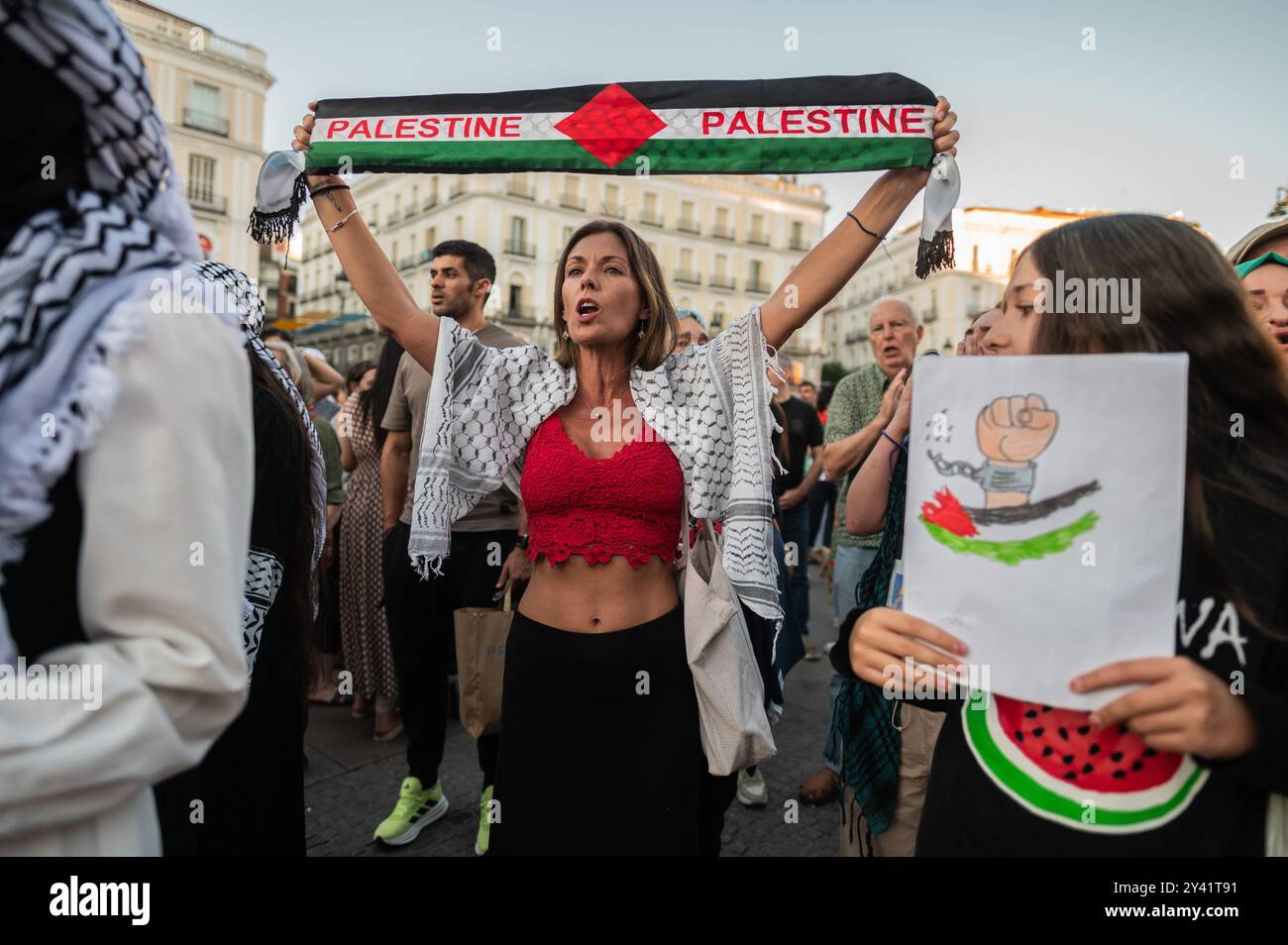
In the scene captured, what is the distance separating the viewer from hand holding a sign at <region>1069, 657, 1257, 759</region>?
985mm

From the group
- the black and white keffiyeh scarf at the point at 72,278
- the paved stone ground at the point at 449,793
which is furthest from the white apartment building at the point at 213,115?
the black and white keffiyeh scarf at the point at 72,278

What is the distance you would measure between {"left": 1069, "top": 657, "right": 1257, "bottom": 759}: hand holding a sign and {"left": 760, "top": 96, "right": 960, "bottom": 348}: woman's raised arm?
1330mm

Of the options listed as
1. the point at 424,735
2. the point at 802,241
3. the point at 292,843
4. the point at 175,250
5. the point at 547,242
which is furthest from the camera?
the point at 802,241

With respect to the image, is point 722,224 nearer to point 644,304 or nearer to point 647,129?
point 644,304

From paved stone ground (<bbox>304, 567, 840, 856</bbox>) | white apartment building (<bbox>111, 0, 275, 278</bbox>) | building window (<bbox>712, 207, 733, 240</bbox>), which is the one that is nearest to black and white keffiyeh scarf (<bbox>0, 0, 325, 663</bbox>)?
paved stone ground (<bbox>304, 567, 840, 856</bbox>)

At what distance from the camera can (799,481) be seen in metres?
5.91

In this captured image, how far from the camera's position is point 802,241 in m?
51.6

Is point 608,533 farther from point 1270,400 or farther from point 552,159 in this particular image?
point 1270,400

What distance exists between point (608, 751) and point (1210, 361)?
1.69 m

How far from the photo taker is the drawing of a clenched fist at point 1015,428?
1.06 m

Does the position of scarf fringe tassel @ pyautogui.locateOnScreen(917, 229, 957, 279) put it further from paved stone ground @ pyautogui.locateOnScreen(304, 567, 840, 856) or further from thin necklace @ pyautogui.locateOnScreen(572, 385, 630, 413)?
paved stone ground @ pyautogui.locateOnScreen(304, 567, 840, 856)

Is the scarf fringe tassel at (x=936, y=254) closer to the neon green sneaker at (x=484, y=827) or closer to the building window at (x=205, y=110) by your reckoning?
the neon green sneaker at (x=484, y=827)
